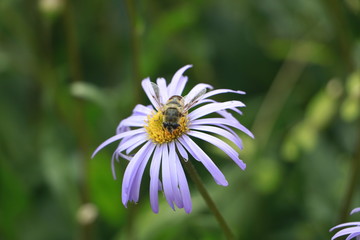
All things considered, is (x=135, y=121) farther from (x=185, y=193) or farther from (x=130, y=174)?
(x=185, y=193)

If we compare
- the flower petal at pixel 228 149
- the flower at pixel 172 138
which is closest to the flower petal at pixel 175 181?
the flower at pixel 172 138

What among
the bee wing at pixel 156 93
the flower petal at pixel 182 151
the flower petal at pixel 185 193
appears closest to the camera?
the flower petal at pixel 185 193

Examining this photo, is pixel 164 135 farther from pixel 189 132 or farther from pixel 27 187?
pixel 27 187

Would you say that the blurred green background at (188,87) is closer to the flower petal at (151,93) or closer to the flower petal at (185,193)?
the flower petal at (151,93)

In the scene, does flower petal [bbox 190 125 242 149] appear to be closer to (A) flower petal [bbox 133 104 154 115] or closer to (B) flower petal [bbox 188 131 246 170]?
(B) flower petal [bbox 188 131 246 170]

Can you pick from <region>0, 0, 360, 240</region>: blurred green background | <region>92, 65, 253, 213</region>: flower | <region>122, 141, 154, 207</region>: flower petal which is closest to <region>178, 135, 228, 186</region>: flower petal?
<region>92, 65, 253, 213</region>: flower

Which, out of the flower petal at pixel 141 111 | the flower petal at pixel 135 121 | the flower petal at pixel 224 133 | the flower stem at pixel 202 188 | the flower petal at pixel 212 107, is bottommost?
the flower stem at pixel 202 188

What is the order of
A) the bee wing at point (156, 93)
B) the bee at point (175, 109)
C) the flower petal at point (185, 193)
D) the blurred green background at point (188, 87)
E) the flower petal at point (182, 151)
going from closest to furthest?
the flower petal at point (185, 193)
the flower petal at point (182, 151)
the bee at point (175, 109)
the bee wing at point (156, 93)
the blurred green background at point (188, 87)

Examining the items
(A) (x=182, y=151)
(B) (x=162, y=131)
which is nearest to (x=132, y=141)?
(B) (x=162, y=131)

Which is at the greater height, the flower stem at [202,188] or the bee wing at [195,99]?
the bee wing at [195,99]
